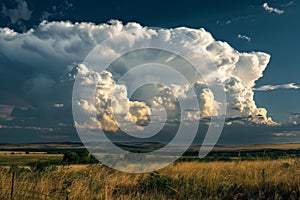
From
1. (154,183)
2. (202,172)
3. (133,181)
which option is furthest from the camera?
(202,172)

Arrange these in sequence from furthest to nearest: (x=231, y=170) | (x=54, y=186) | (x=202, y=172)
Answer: (x=231, y=170), (x=202, y=172), (x=54, y=186)

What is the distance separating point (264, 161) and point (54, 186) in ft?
25.4

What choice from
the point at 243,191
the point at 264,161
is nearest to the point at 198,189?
the point at 243,191

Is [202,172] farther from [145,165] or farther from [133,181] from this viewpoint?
[145,165]

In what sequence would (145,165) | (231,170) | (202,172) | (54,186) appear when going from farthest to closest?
(145,165)
(231,170)
(202,172)
(54,186)

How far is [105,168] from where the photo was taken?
12234 mm

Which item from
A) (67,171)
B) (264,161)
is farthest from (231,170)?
(67,171)

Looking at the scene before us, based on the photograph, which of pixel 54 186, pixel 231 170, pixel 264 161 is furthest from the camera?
pixel 264 161

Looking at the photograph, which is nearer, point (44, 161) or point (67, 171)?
point (67, 171)

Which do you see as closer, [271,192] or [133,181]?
[271,192]

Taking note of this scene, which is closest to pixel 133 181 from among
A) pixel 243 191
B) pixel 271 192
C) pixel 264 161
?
pixel 243 191

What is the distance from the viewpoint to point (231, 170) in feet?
38.0

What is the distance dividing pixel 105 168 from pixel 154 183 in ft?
11.1

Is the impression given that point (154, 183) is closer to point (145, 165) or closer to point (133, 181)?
point (133, 181)
